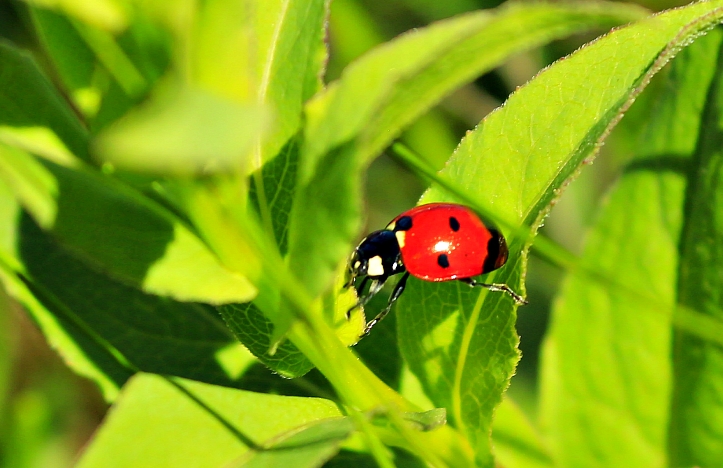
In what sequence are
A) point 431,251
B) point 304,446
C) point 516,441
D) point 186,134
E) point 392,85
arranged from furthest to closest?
point 516,441 < point 431,251 < point 304,446 < point 392,85 < point 186,134

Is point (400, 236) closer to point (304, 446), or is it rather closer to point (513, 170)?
point (513, 170)

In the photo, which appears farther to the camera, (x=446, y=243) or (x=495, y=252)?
(x=446, y=243)

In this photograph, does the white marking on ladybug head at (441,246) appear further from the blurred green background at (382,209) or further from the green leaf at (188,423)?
the blurred green background at (382,209)

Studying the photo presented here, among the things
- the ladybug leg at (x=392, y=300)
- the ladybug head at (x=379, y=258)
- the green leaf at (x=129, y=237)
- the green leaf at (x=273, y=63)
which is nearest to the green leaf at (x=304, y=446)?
the green leaf at (x=129, y=237)

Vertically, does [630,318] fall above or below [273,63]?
below

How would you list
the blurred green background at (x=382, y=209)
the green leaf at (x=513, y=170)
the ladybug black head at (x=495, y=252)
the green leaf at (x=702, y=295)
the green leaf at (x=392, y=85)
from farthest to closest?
the blurred green background at (x=382, y=209) → the green leaf at (x=702, y=295) → the ladybug black head at (x=495, y=252) → the green leaf at (x=513, y=170) → the green leaf at (x=392, y=85)

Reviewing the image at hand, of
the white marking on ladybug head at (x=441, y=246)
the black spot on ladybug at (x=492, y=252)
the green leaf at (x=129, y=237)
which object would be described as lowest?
the white marking on ladybug head at (x=441, y=246)

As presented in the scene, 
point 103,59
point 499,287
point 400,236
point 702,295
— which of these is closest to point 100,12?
point 103,59
